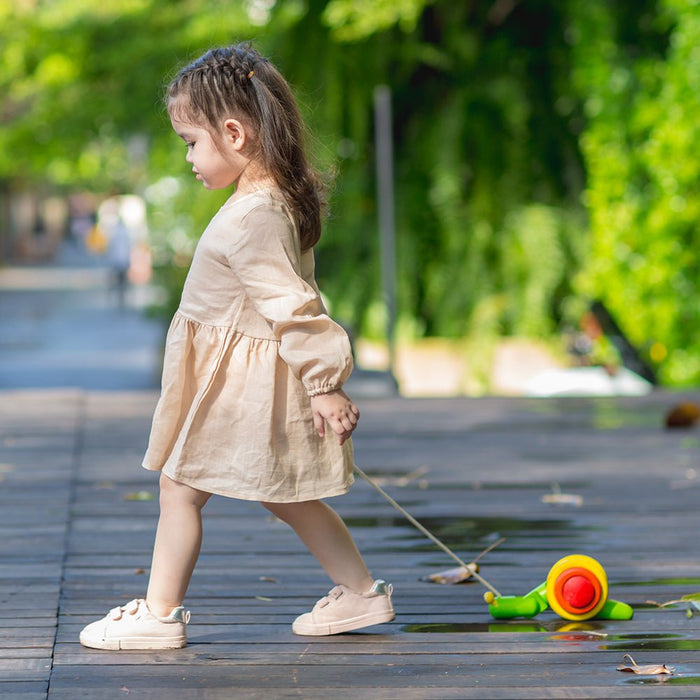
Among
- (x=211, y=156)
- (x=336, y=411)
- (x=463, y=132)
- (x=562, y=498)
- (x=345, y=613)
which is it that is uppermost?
(x=463, y=132)

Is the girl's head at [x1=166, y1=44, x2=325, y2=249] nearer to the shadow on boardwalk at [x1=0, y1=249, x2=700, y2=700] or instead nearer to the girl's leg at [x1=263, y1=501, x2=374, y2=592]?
the girl's leg at [x1=263, y1=501, x2=374, y2=592]

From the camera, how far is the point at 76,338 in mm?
19906

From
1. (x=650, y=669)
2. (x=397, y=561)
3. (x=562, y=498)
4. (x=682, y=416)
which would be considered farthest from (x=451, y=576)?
(x=682, y=416)

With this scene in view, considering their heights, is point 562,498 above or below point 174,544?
below

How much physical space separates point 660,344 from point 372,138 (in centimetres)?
332

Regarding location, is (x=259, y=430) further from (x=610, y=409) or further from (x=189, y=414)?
(x=610, y=409)

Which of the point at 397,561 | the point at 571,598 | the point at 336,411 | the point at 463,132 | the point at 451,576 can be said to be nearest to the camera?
the point at 336,411

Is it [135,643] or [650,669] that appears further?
[135,643]

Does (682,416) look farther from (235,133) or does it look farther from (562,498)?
(235,133)

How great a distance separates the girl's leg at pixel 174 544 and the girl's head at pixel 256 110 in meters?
0.63

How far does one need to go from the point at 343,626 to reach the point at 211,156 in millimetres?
1081

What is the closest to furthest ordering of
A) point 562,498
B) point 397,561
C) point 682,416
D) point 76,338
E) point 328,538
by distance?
point 328,538
point 397,561
point 562,498
point 682,416
point 76,338

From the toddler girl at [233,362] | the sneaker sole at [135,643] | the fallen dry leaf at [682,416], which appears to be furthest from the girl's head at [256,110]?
the fallen dry leaf at [682,416]

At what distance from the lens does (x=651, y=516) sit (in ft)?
15.7
